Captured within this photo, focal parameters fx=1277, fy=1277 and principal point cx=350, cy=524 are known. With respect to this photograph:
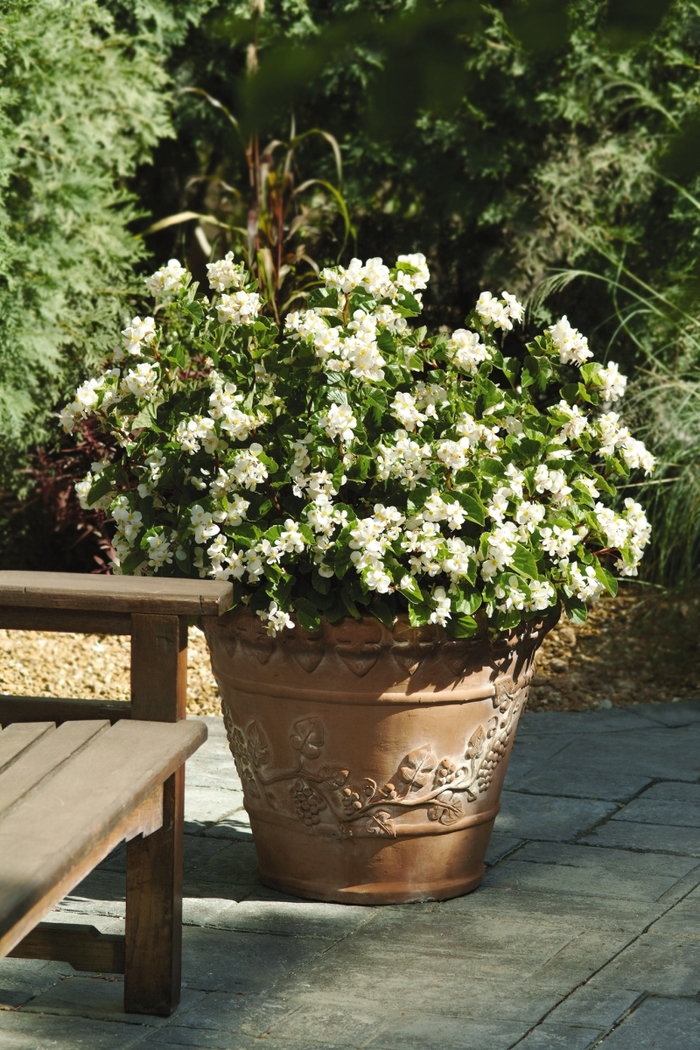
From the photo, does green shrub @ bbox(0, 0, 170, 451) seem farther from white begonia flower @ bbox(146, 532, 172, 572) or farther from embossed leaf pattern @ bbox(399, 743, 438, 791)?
embossed leaf pattern @ bbox(399, 743, 438, 791)

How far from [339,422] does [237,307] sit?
37 centimetres

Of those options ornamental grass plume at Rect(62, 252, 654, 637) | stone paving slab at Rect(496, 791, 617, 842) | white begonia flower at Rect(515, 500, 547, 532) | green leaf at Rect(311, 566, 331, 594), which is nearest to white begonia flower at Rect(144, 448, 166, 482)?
ornamental grass plume at Rect(62, 252, 654, 637)

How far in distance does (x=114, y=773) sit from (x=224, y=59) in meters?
5.32

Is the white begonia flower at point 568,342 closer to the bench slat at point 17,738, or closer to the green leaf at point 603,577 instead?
the green leaf at point 603,577

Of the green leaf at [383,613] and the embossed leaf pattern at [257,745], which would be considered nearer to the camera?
the green leaf at [383,613]

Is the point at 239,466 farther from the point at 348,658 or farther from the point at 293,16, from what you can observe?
the point at 293,16

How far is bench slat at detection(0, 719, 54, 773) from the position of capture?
6.79ft

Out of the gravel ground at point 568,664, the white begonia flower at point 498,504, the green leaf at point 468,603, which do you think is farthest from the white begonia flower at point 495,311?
the gravel ground at point 568,664

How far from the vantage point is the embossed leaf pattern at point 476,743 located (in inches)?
106

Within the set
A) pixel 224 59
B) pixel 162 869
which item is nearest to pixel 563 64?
pixel 224 59

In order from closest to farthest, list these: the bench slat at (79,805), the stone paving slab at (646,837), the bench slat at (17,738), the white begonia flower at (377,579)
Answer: the bench slat at (79,805), the bench slat at (17,738), the white begonia flower at (377,579), the stone paving slab at (646,837)

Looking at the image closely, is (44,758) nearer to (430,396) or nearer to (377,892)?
(377,892)

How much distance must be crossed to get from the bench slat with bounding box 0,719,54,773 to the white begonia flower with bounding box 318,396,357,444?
78 cm

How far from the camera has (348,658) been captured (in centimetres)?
258
